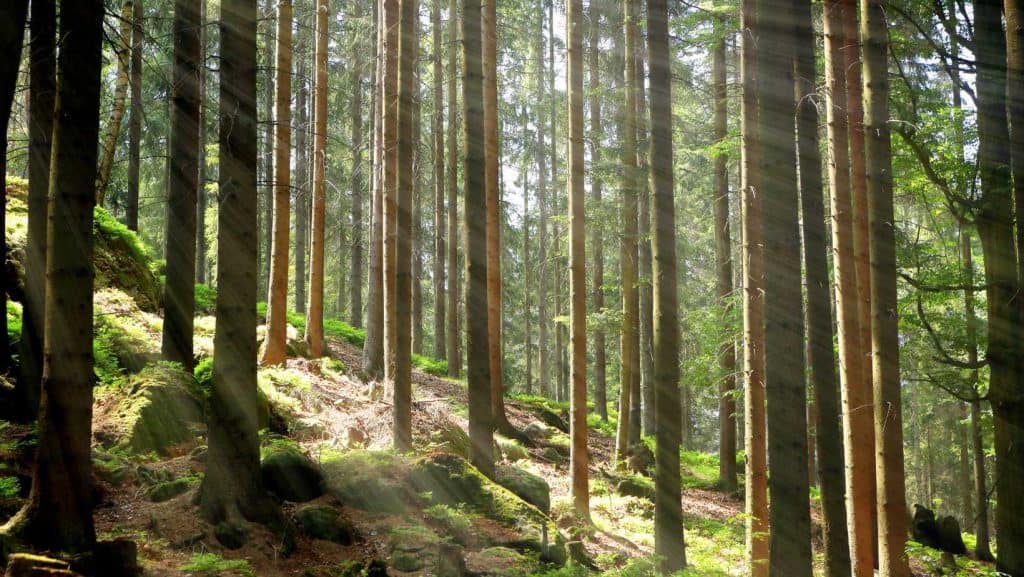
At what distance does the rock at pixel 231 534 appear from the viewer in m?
6.50

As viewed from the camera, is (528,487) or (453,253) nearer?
(528,487)

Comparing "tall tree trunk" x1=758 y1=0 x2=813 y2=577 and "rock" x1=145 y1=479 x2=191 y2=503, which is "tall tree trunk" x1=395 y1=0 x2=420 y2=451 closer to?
"rock" x1=145 y1=479 x2=191 y2=503

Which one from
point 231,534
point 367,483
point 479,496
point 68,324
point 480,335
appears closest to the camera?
point 68,324

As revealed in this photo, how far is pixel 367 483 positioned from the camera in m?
9.01

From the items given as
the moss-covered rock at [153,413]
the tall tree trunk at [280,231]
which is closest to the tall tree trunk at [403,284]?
the moss-covered rock at [153,413]

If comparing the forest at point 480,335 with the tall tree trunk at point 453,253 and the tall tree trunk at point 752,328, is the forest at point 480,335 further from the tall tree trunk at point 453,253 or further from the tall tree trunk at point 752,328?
the tall tree trunk at point 453,253

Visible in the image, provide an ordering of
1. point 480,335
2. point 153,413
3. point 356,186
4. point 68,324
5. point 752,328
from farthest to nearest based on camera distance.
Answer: point 356,186 < point 752,328 < point 480,335 < point 153,413 < point 68,324

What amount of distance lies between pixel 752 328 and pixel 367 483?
22.0 ft

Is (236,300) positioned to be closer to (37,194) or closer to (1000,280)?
(37,194)

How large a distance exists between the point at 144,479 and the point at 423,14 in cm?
1915

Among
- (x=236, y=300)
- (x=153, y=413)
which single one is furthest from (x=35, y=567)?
(x=153, y=413)

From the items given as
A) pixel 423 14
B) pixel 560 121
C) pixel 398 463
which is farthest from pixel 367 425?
pixel 560 121

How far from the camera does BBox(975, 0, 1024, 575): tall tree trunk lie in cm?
738

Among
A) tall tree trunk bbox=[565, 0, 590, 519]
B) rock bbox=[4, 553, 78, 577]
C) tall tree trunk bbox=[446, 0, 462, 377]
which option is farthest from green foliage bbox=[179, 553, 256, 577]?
tall tree trunk bbox=[446, 0, 462, 377]
